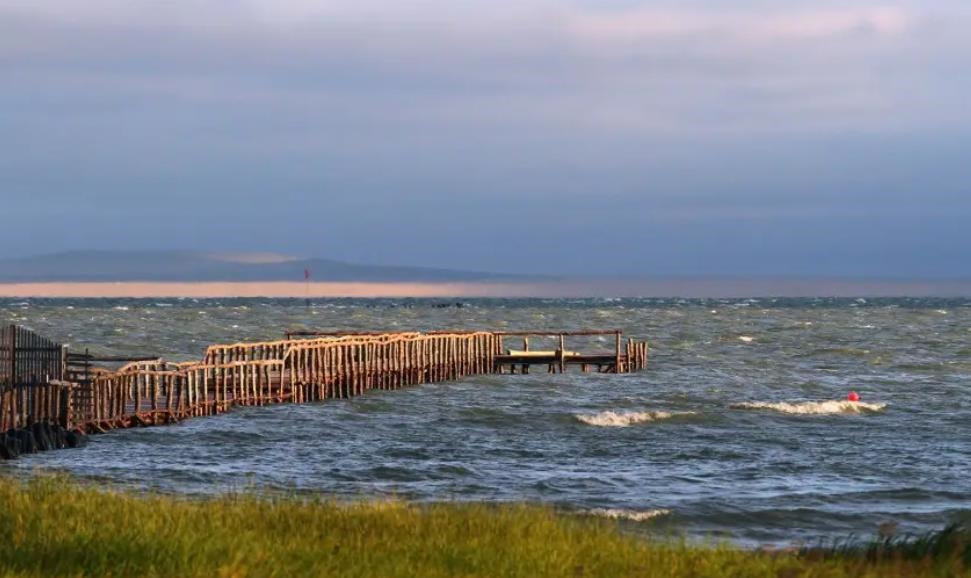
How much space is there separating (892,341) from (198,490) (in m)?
93.4

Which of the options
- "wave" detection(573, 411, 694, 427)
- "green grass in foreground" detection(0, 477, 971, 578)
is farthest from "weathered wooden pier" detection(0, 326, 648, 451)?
"green grass in foreground" detection(0, 477, 971, 578)

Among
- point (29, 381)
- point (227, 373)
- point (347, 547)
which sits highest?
point (29, 381)

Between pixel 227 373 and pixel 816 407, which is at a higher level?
pixel 227 373

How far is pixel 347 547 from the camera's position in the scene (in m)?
15.8

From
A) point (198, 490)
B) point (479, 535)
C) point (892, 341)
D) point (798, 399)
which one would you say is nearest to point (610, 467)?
point (198, 490)

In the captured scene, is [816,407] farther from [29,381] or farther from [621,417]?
[29,381]

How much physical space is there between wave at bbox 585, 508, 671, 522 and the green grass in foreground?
6.27 m

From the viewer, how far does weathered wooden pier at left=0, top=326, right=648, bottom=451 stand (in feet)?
113

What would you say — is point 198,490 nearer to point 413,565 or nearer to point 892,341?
point 413,565

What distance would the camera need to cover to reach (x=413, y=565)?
14984 millimetres

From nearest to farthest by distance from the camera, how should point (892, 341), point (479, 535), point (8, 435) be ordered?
point (479, 535), point (8, 435), point (892, 341)

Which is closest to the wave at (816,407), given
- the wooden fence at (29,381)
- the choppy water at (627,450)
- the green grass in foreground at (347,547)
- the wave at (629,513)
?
the choppy water at (627,450)

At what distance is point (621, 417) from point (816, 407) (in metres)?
8.09

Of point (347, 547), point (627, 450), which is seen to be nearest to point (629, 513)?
point (347, 547)
